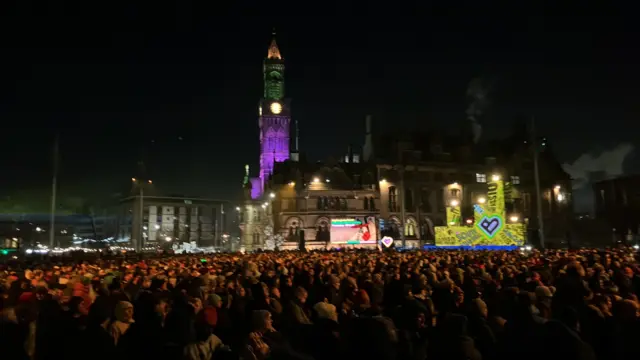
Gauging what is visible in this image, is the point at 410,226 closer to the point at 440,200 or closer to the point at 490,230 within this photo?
the point at 440,200

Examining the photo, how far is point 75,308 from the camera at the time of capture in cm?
893

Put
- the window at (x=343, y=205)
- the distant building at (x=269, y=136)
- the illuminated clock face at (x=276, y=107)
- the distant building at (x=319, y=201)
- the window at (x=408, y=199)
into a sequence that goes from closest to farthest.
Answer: the distant building at (x=319, y=201), the window at (x=343, y=205), the window at (x=408, y=199), the distant building at (x=269, y=136), the illuminated clock face at (x=276, y=107)

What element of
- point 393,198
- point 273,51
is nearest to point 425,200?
point 393,198

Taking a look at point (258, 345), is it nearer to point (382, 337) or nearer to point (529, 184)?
point (382, 337)

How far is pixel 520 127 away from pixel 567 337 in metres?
80.6

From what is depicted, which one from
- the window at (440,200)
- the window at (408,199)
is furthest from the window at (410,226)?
the window at (440,200)

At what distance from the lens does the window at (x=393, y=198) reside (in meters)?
66.1

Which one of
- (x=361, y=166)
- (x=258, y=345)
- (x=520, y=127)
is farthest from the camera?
(x=520, y=127)

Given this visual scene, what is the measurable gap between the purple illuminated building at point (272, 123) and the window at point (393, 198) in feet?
88.4

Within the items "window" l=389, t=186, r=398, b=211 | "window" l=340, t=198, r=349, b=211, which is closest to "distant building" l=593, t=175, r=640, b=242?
"window" l=389, t=186, r=398, b=211

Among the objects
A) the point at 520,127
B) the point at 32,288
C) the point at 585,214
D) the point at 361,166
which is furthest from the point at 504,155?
the point at 32,288

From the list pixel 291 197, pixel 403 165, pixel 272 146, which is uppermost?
pixel 272 146

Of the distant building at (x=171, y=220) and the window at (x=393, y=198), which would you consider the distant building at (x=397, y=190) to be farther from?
the distant building at (x=171, y=220)

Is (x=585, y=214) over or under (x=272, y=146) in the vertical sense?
under
